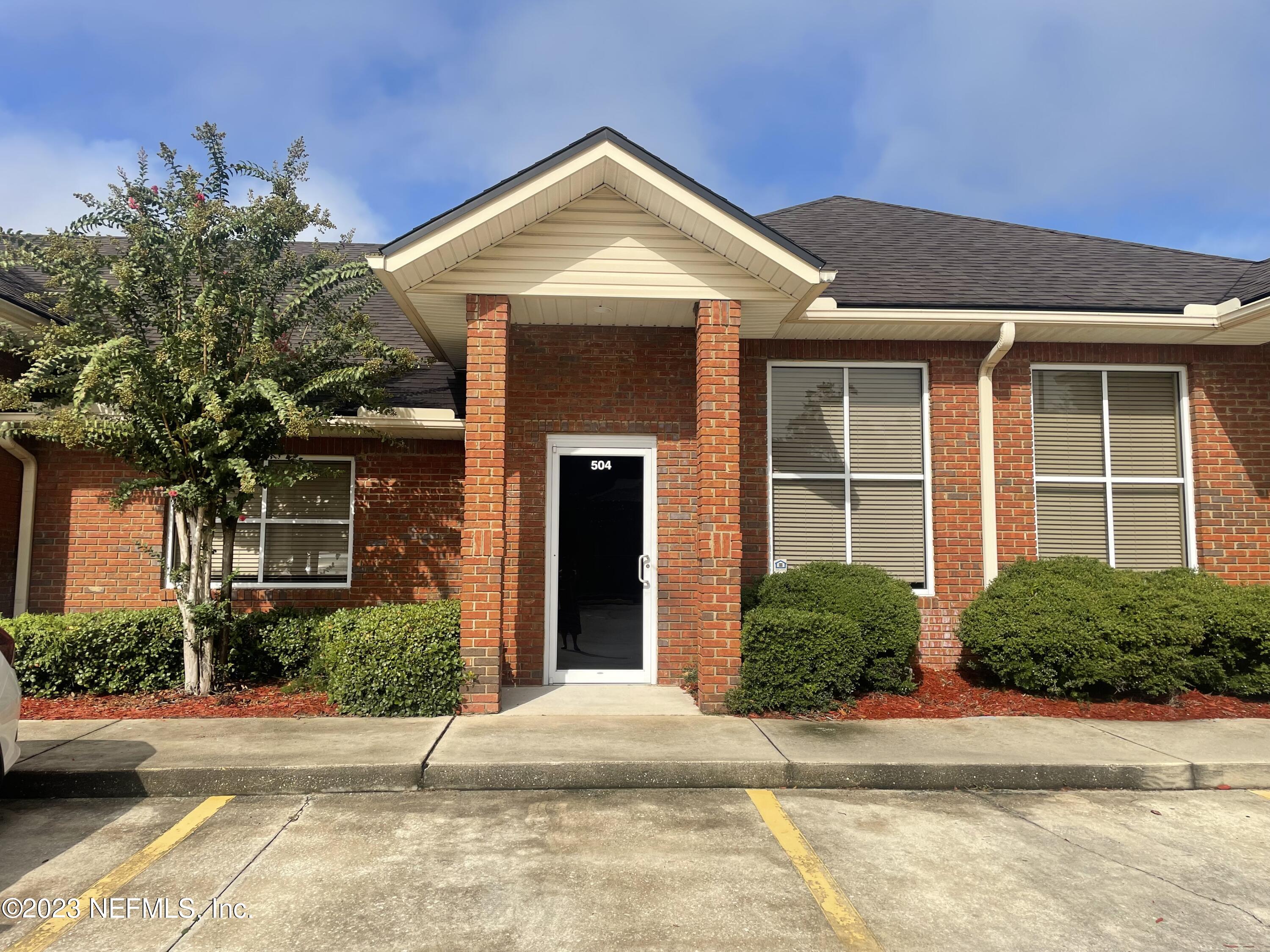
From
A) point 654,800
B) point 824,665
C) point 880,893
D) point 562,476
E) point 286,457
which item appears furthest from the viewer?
point 562,476

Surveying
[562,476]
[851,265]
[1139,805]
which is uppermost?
[851,265]

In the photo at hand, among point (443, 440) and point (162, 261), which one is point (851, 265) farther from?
point (162, 261)

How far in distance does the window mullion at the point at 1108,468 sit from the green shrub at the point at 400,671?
278 inches

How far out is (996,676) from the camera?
25.8 feet

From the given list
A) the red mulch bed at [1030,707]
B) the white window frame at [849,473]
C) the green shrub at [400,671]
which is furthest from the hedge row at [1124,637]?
the green shrub at [400,671]

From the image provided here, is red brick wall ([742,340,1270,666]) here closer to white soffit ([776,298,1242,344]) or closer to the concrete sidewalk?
white soffit ([776,298,1242,344])

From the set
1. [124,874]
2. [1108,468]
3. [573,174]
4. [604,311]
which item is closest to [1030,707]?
[1108,468]

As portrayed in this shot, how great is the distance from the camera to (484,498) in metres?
6.93

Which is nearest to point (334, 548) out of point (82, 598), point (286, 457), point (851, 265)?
point (286, 457)

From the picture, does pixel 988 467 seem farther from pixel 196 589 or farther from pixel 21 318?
pixel 21 318

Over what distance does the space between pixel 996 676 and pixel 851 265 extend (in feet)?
15.7

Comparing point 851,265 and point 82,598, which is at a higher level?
point 851,265

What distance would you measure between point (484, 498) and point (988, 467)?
5412 millimetres

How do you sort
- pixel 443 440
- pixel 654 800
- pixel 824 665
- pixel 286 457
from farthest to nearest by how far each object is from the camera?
pixel 443 440, pixel 286 457, pixel 824 665, pixel 654 800
